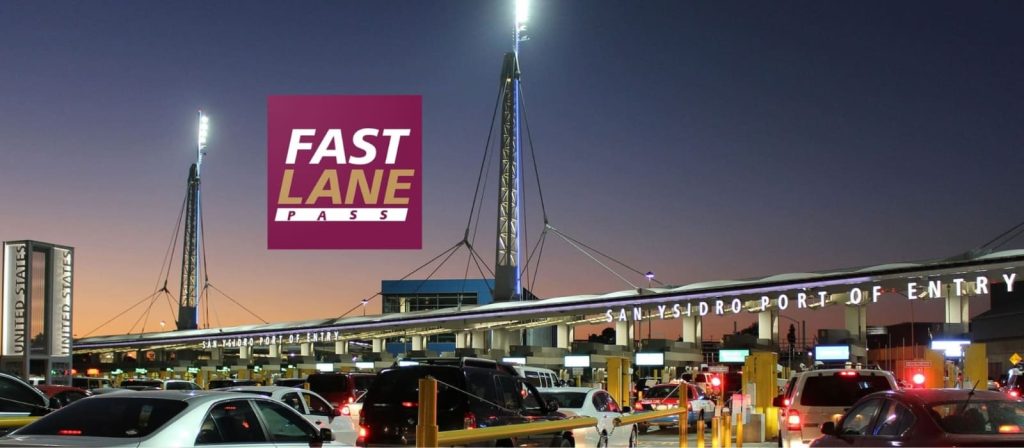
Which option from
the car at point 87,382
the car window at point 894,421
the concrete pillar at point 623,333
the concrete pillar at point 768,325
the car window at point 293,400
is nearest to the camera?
the car window at point 894,421

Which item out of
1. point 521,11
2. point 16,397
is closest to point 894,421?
point 16,397

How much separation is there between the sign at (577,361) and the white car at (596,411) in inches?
1530

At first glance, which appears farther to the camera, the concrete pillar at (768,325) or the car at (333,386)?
the concrete pillar at (768,325)

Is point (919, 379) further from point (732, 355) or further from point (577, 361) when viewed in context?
point (577, 361)

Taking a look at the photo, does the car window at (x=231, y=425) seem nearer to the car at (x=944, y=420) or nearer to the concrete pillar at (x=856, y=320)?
the car at (x=944, y=420)

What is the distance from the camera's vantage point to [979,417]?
33.8 ft

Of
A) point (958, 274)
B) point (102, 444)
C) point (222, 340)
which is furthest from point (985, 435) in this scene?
point (222, 340)

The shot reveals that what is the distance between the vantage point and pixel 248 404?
11.0m

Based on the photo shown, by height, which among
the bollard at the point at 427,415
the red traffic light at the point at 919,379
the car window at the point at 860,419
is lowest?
the red traffic light at the point at 919,379

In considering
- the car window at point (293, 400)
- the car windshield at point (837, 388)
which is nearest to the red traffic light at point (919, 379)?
the car windshield at point (837, 388)

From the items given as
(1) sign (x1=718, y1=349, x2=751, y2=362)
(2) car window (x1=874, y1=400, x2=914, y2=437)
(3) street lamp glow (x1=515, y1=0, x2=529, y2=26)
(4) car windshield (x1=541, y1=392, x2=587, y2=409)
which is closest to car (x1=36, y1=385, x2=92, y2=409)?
(4) car windshield (x1=541, y1=392, x2=587, y2=409)

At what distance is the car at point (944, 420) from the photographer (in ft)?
32.4

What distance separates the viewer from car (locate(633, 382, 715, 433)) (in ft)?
102

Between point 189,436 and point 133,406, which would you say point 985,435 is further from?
point 133,406
